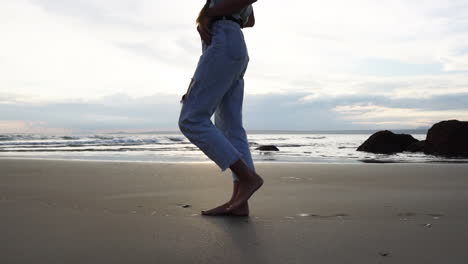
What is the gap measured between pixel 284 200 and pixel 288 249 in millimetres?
1356

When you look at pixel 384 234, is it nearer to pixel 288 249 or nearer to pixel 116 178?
pixel 288 249

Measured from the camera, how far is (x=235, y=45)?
2.35m

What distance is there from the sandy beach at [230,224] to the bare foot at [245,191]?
0.09 meters

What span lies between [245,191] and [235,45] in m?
0.79

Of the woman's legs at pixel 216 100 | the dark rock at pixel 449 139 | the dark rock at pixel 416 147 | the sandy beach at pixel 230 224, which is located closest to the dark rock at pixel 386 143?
the dark rock at pixel 416 147

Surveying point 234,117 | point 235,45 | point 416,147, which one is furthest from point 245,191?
point 416,147

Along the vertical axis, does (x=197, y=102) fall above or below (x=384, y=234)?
above

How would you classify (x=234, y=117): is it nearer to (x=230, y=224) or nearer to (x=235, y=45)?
(x=235, y=45)

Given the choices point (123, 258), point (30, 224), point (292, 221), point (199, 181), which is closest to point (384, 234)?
point (292, 221)

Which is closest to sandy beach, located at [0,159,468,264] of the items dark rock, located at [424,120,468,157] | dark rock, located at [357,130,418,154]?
dark rock, located at [424,120,468,157]

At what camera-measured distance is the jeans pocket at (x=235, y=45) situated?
2.34m

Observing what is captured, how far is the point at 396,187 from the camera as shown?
12.4ft

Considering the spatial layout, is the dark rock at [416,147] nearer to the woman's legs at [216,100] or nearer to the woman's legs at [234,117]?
the woman's legs at [234,117]

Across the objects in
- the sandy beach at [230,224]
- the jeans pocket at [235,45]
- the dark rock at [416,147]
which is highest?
the jeans pocket at [235,45]
